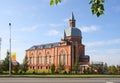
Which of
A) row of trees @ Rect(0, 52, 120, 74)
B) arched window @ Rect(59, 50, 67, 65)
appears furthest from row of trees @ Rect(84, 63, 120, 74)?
arched window @ Rect(59, 50, 67, 65)

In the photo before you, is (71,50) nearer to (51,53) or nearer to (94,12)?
(51,53)

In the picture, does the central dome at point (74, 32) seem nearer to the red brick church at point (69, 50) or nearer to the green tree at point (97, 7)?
the red brick church at point (69, 50)

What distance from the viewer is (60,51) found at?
111188 millimetres

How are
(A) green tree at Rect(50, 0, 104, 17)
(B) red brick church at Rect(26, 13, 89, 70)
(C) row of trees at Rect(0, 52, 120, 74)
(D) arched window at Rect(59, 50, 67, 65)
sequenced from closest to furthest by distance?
(A) green tree at Rect(50, 0, 104, 17)
(C) row of trees at Rect(0, 52, 120, 74)
(B) red brick church at Rect(26, 13, 89, 70)
(D) arched window at Rect(59, 50, 67, 65)

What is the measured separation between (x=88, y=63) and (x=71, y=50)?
7744 mm

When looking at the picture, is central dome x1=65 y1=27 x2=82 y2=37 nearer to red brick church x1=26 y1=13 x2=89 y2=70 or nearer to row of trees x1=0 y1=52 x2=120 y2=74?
red brick church x1=26 y1=13 x2=89 y2=70

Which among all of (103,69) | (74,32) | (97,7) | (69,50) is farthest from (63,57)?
(97,7)

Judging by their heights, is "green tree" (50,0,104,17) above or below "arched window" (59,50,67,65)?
below

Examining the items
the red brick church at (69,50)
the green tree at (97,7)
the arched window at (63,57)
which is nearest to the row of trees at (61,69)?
the red brick church at (69,50)

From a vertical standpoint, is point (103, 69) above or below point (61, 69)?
below

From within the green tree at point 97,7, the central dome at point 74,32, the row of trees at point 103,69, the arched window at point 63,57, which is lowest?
the row of trees at point 103,69

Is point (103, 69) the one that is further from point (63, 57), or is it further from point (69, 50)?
point (63, 57)

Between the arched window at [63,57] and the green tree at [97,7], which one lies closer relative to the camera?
the green tree at [97,7]

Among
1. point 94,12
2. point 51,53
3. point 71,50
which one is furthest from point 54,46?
point 94,12
